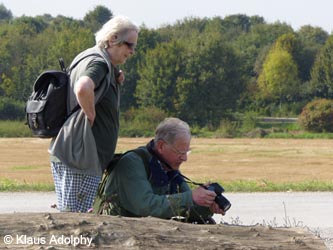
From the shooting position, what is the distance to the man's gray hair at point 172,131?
196 inches

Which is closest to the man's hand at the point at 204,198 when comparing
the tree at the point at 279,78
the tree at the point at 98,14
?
the tree at the point at 279,78

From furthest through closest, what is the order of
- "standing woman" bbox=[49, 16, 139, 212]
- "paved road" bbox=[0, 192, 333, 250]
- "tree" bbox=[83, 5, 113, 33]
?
1. "tree" bbox=[83, 5, 113, 33]
2. "paved road" bbox=[0, 192, 333, 250]
3. "standing woman" bbox=[49, 16, 139, 212]

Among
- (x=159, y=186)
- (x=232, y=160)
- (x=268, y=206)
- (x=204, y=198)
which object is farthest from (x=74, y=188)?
(x=232, y=160)

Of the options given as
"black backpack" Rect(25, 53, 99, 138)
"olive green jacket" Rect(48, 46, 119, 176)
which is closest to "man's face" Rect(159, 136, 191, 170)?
"olive green jacket" Rect(48, 46, 119, 176)

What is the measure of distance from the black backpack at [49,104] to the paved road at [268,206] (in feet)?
12.9

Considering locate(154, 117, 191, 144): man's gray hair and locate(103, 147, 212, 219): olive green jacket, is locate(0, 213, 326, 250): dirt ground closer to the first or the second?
locate(103, 147, 212, 219): olive green jacket

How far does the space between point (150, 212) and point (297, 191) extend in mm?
8965

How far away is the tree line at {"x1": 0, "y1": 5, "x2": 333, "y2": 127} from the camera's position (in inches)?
2785

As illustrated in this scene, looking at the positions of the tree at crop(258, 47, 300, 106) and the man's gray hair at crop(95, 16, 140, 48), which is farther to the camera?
the tree at crop(258, 47, 300, 106)

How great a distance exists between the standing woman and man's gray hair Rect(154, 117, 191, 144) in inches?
10.4

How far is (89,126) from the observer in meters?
4.92

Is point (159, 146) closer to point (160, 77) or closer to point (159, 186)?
point (159, 186)

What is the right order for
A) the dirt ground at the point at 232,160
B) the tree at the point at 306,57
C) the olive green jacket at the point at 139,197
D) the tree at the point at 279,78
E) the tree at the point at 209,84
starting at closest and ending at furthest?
the olive green jacket at the point at 139,197, the dirt ground at the point at 232,160, the tree at the point at 209,84, the tree at the point at 279,78, the tree at the point at 306,57

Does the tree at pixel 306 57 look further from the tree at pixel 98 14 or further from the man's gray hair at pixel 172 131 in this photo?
the man's gray hair at pixel 172 131
